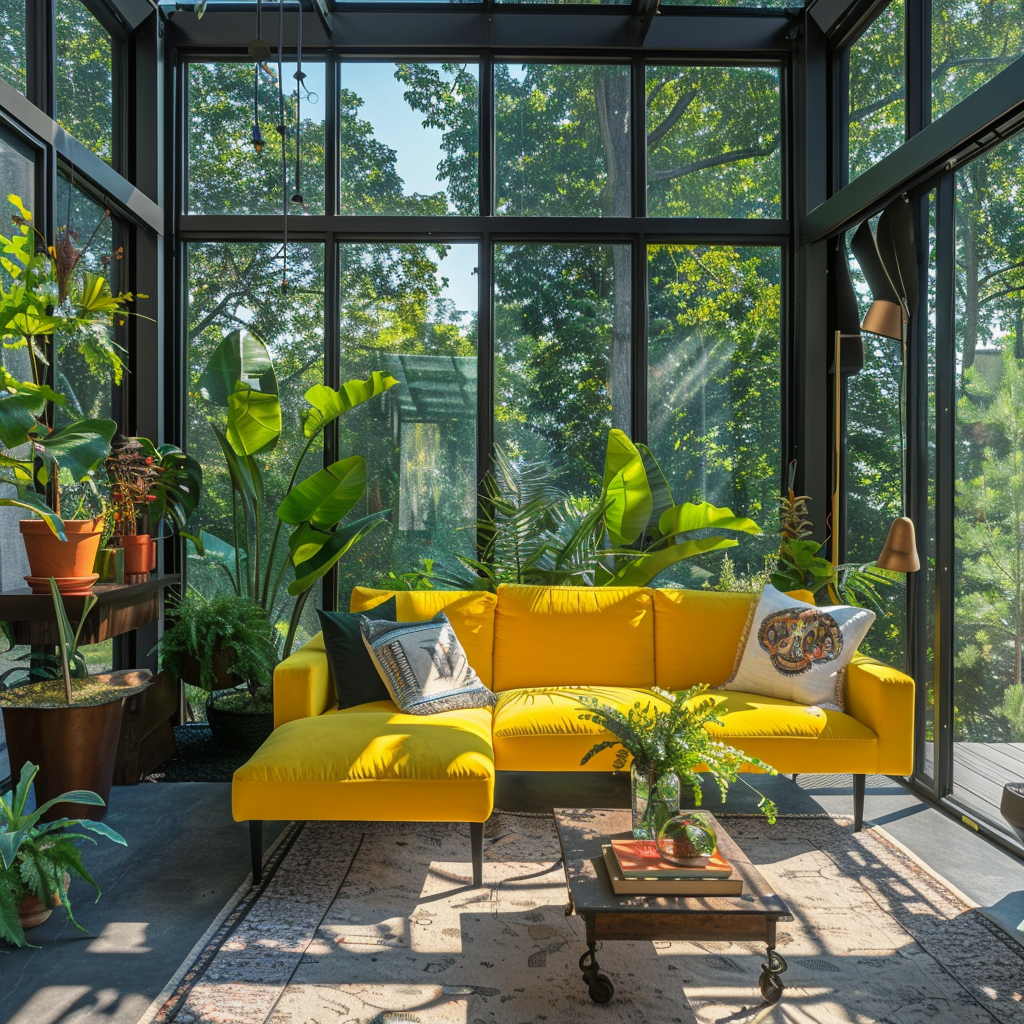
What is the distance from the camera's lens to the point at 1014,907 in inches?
104

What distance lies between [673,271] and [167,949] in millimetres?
4086

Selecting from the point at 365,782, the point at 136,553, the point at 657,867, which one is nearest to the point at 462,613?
the point at 365,782

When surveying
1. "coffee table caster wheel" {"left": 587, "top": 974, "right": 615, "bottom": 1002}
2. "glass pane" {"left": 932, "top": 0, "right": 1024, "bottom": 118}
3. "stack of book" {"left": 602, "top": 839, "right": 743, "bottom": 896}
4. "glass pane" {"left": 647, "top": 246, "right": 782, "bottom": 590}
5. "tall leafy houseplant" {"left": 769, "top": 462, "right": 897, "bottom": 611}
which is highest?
"glass pane" {"left": 932, "top": 0, "right": 1024, "bottom": 118}

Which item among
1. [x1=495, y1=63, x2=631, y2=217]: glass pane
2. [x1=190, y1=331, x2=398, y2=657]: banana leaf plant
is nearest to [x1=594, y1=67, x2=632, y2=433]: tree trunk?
[x1=495, y1=63, x2=631, y2=217]: glass pane

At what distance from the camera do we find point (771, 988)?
208 cm

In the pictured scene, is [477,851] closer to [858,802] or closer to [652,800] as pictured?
[652,800]

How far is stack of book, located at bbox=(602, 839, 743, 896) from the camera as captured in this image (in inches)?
81.1

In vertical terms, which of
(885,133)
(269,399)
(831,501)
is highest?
(885,133)

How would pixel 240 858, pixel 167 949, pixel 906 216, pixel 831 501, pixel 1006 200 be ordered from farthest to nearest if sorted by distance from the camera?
pixel 831 501, pixel 906 216, pixel 1006 200, pixel 240 858, pixel 167 949

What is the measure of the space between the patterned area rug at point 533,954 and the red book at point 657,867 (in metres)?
0.31

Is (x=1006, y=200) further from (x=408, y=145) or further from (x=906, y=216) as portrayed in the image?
(x=408, y=145)

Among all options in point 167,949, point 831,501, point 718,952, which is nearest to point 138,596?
point 167,949

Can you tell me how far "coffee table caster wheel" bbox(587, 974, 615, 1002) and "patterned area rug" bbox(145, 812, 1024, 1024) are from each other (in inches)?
1.1

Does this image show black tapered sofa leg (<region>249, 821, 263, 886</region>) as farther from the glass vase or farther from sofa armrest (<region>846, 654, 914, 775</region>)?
sofa armrest (<region>846, 654, 914, 775</region>)
